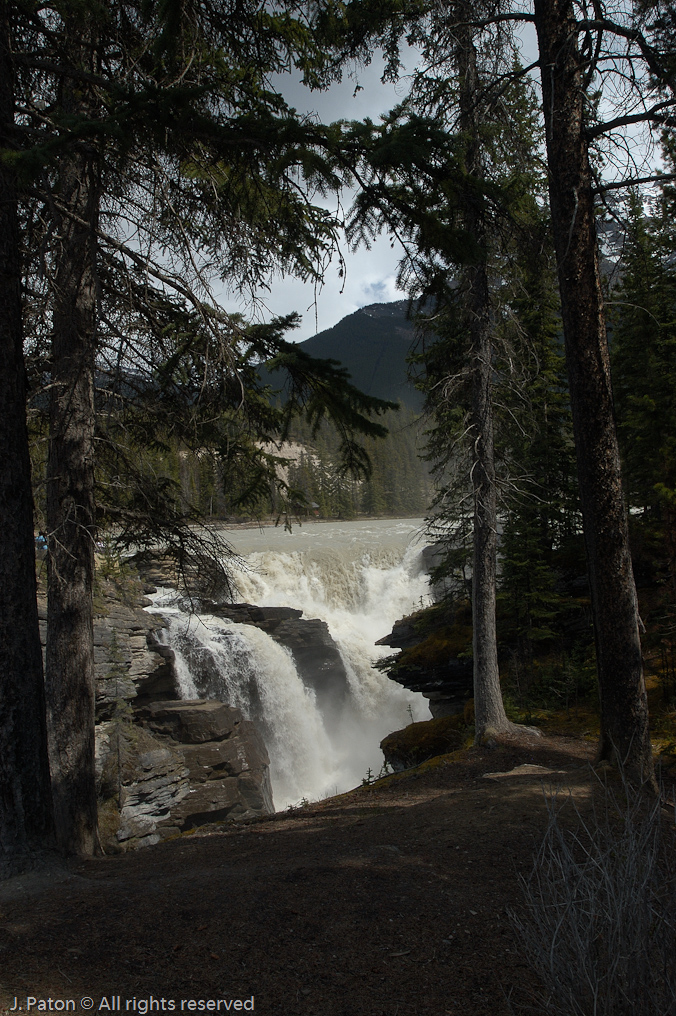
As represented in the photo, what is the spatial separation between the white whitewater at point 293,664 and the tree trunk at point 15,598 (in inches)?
289

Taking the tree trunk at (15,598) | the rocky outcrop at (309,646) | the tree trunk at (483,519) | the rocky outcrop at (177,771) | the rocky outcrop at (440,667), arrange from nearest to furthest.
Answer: the tree trunk at (15,598), the tree trunk at (483,519), the rocky outcrop at (177,771), the rocky outcrop at (440,667), the rocky outcrop at (309,646)

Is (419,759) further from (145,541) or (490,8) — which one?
(490,8)

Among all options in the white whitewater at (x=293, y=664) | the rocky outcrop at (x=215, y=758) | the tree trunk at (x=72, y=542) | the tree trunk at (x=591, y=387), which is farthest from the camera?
the white whitewater at (x=293, y=664)

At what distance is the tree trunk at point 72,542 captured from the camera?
222 inches

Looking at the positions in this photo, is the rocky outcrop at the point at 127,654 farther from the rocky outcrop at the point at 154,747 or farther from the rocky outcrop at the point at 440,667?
the rocky outcrop at the point at 440,667

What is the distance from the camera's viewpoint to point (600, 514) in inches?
209

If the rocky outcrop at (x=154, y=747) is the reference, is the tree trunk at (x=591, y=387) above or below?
above

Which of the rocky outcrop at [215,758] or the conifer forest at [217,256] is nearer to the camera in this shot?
the conifer forest at [217,256]

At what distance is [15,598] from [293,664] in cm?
1540

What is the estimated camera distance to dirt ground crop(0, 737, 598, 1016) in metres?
2.61

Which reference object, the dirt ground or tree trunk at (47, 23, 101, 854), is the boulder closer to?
tree trunk at (47, 23, 101, 854)

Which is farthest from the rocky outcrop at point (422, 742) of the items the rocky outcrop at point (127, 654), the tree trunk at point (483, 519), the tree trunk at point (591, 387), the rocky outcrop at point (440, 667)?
the tree trunk at point (591, 387)

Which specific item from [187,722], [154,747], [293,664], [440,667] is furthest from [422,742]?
[293,664]

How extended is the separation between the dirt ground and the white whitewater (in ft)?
24.8
